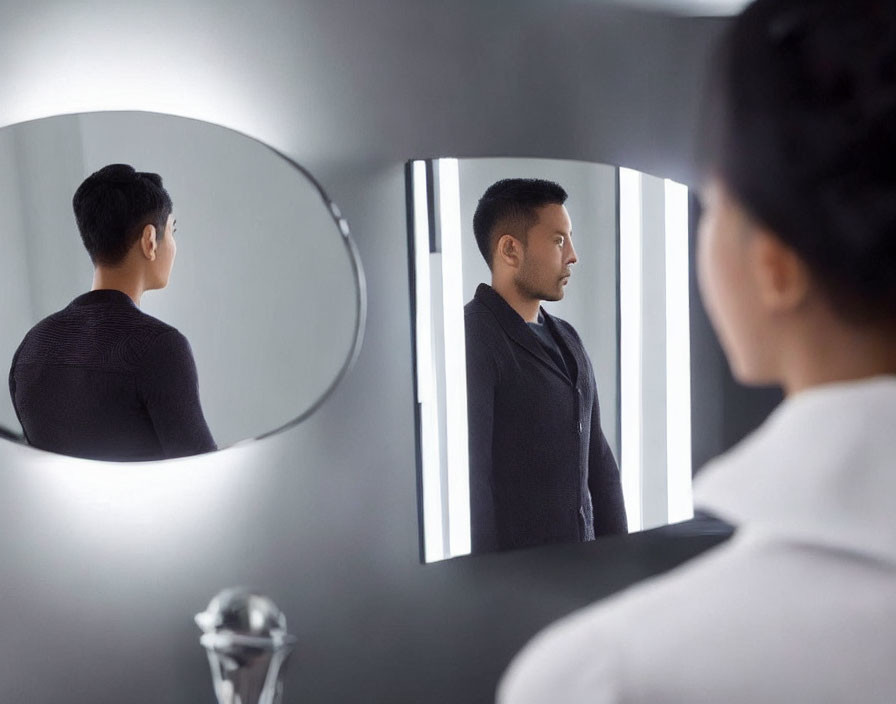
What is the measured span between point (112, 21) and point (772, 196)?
33.1 inches

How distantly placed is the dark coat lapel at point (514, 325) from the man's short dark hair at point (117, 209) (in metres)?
0.37

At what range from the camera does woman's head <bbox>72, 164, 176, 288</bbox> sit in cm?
96

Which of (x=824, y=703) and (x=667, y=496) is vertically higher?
(x=824, y=703)

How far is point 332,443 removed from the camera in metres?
1.09

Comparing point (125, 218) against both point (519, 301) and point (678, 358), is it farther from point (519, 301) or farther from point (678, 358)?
point (678, 358)

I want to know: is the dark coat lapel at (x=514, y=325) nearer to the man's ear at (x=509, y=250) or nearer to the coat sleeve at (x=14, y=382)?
the man's ear at (x=509, y=250)

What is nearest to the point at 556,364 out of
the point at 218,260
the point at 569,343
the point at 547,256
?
the point at 569,343

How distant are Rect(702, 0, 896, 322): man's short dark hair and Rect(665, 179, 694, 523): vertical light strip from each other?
38.5 inches

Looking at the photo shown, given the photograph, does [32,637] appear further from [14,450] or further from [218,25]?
[218,25]

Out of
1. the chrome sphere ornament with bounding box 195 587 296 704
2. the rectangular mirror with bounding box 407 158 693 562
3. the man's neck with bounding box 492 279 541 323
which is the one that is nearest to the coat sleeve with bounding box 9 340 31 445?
the chrome sphere ornament with bounding box 195 587 296 704

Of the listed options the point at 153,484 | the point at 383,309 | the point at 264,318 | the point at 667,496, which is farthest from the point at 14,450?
the point at 667,496

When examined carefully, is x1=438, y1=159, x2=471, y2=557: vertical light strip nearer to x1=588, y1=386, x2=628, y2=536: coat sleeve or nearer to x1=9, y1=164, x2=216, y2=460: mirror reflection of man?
x1=588, y1=386, x2=628, y2=536: coat sleeve

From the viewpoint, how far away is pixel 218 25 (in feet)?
3.33

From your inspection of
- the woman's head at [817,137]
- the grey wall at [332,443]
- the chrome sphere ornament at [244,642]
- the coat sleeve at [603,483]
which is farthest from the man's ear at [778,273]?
the coat sleeve at [603,483]
